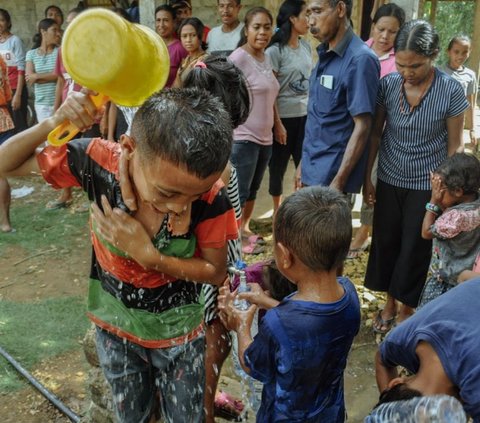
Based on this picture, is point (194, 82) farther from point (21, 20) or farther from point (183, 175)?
point (21, 20)

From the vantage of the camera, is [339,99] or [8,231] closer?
[339,99]

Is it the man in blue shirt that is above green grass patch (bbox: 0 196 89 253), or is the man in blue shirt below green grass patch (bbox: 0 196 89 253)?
above

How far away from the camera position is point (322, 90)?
3.53 meters

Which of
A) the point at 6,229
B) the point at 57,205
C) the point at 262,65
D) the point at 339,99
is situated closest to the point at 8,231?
the point at 6,229

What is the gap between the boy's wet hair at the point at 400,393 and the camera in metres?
1.56

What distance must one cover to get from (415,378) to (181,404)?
84 cm

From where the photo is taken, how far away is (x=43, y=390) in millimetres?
3080

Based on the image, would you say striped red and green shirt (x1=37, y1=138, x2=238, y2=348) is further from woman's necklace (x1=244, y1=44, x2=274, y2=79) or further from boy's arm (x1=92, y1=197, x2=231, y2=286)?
woman's necklace (x1=244, y1=44, x2=274, y2=79)

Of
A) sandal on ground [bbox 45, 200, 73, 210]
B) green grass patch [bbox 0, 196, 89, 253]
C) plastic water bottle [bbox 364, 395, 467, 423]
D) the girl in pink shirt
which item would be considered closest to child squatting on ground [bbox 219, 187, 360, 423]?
plastic water bottle [bbox 364, 395, 467, 423]

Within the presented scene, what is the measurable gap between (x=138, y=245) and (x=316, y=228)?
1.91ft

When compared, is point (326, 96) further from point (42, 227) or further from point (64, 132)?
point (42, 227)

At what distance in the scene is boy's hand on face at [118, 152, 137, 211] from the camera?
5.52 feet

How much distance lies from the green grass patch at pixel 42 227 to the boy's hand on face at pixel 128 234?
12.3ft

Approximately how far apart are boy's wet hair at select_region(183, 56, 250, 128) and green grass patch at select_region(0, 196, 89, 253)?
345cm
